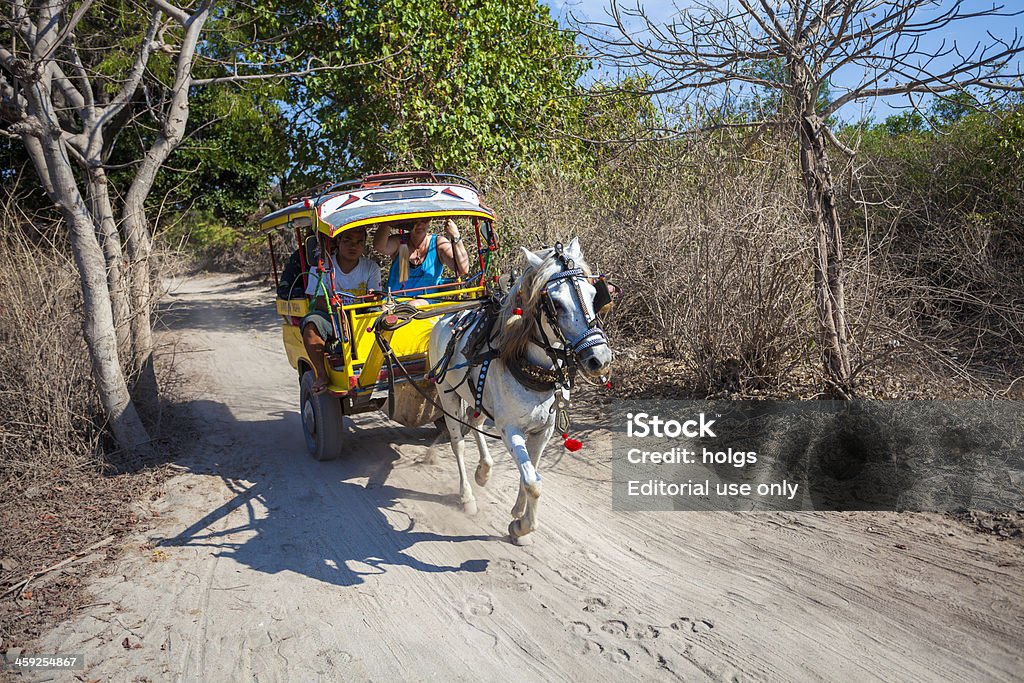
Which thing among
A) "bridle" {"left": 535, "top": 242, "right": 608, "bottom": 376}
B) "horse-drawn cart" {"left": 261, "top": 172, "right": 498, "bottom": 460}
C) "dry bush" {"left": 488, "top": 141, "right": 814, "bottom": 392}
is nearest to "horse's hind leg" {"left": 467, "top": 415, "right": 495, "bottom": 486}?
"horse-drawn cart" {"left": 261, "top": 172, "right": 498, "bottom": 460}

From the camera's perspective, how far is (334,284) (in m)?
6.74

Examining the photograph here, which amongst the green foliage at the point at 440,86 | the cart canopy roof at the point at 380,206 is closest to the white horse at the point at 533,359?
the cart canopy roof at the point at 380,206

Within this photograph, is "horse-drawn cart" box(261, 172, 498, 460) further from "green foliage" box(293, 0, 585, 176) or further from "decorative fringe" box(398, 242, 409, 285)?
"green foliage" box(293, 0, 585, 176)

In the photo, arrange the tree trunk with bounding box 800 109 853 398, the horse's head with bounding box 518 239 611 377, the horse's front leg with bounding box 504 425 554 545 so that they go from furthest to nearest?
1. the tree trunk with bounding box 800 109 853 398
2. the horse's front leg with bounding box 504 425 554 545
3. the horse's head with bounding box 518 239 611 377

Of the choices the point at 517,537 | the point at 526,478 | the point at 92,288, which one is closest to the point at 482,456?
the point at 517,537

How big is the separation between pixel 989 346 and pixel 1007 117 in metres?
2.46

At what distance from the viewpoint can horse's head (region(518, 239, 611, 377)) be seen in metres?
4.50

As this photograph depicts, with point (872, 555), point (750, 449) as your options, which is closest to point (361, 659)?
point (872, 555)

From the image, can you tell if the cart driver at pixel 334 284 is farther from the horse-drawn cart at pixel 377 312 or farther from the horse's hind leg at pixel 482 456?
the horse's hind leg at pixel 482 456

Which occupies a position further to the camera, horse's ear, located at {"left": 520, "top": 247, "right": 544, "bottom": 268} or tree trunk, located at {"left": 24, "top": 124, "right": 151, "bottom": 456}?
tree trunk, located at {"left": 24, "top": 124, "right": 151, "bottom": 456}

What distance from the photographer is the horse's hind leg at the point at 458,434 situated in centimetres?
616

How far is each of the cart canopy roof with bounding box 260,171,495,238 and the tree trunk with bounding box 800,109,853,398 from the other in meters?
2.89

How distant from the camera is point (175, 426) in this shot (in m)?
8.41

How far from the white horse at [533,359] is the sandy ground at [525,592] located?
0.74m
